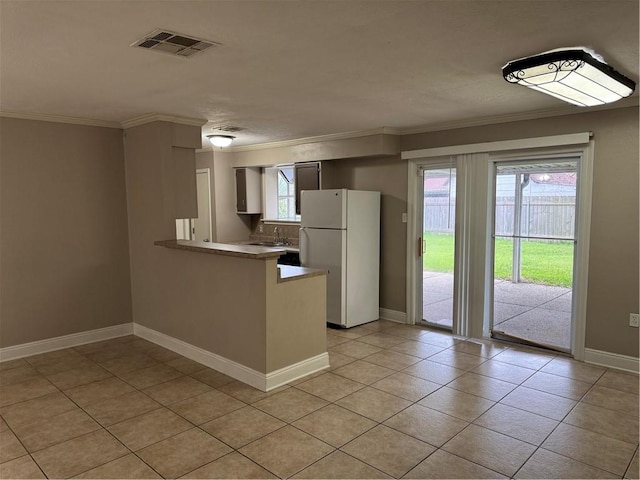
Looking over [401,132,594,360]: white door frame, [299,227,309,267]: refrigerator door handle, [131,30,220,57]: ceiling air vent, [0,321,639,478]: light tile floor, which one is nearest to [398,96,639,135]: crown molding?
[401,132,594,360]: white door frame

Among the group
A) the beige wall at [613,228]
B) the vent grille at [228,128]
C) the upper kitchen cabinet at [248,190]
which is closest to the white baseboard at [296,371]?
the beige wall at [613,228]

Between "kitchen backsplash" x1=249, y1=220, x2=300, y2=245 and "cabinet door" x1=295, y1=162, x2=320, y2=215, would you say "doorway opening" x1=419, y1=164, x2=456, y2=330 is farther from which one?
"kitchen backsplash" x1=249, y1=220, x2=300, y2=245

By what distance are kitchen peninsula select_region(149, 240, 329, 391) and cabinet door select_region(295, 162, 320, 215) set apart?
2.25 metres

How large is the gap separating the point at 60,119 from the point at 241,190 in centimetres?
298

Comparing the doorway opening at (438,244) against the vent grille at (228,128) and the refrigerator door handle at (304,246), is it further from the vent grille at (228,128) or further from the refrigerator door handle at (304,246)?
the vent grille at (228,128)

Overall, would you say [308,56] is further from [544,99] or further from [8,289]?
[8,289]

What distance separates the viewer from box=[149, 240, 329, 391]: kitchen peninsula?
3.54 metres

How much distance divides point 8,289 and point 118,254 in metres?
1.06

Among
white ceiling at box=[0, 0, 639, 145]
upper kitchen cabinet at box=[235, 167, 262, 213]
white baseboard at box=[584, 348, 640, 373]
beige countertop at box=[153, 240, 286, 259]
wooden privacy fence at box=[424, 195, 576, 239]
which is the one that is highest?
white ceiling at box=[0, 0, 639, 145]

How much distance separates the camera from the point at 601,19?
210 cm

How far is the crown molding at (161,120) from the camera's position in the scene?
4340 millimetres

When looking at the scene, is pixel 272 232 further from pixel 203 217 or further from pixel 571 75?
pixel 571 75

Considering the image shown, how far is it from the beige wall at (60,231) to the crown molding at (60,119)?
0.15 ft

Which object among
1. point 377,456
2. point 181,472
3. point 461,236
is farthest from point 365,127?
point 181,472
